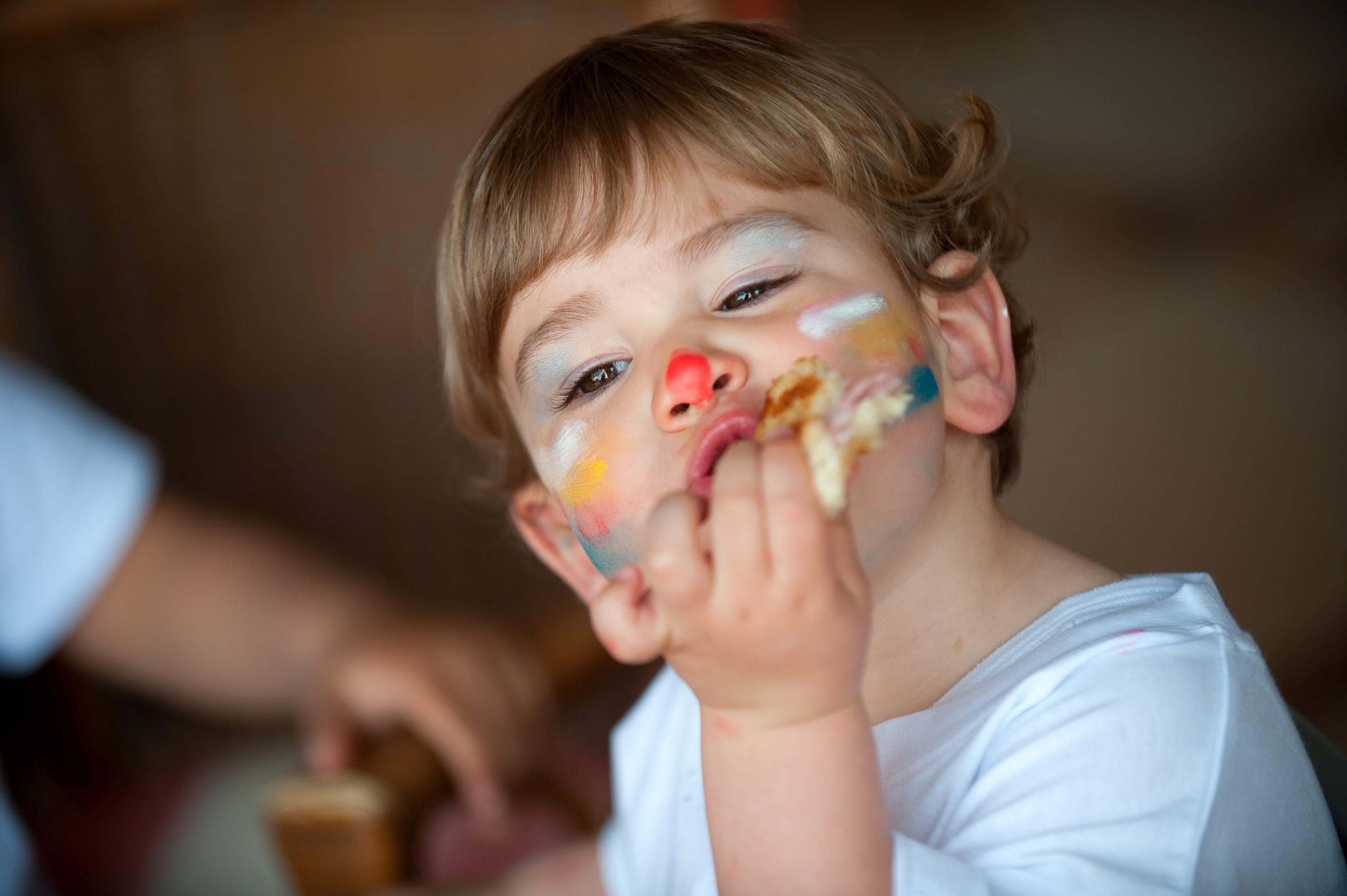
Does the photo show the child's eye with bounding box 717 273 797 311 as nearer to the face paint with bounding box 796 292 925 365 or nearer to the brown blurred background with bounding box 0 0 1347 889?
the face paint with bounding box 796 292 925 365

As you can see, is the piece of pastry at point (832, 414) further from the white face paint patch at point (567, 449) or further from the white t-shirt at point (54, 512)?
the white t-shirt at point (54, 512)

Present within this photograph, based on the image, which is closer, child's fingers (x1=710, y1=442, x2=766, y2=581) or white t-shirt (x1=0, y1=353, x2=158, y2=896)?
child's fingers (x1=710, y1=442, x2=766, y2=581)

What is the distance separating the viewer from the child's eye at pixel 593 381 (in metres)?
0.73

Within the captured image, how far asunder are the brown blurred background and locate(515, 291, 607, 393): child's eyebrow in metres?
0.64

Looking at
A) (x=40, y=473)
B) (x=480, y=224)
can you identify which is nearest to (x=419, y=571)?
(x=40, y=473)

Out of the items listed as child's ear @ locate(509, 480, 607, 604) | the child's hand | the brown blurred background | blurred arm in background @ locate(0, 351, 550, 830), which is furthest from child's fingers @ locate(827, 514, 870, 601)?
the brown blurred background

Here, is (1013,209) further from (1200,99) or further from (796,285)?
(1200,99)

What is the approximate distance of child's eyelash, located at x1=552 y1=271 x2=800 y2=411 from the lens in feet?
2.31

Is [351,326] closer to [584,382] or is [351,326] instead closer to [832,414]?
[584,382]

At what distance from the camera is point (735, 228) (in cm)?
71

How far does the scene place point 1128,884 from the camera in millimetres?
585

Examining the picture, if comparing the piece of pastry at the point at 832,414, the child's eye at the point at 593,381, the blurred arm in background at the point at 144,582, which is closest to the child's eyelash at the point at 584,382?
the child's eye at the point at 593,381

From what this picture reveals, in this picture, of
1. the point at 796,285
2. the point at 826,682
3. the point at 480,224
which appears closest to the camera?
the point at 826,682

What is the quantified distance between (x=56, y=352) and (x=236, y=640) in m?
0.83
